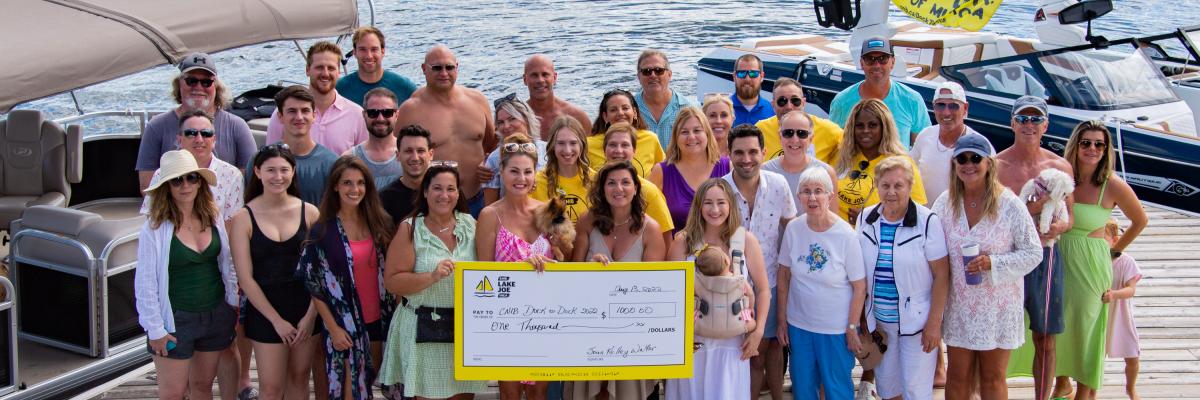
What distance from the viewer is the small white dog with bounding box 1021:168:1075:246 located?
4.97 meters

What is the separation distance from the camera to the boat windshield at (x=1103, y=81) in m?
10.3

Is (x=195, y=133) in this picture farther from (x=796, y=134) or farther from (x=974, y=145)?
(x=974, y=145)

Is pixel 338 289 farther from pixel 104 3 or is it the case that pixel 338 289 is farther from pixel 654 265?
pixel 104 3

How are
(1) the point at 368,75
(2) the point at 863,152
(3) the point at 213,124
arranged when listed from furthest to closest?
(1) the point at 368,75 → (3) the point at 213,124 → (2) the point at 863,152

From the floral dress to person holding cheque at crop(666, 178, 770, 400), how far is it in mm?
1442

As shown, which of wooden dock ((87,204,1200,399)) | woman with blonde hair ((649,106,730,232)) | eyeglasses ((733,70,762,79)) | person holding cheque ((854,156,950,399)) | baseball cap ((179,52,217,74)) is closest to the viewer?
person holding cheque ((854,156,950,399))

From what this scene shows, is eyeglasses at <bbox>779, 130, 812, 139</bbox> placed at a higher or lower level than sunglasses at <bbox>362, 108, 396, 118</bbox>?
lower

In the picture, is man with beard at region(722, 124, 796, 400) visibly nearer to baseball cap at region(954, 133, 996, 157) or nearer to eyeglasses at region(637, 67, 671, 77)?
baseball cap at region(954, 133, 996, 157)

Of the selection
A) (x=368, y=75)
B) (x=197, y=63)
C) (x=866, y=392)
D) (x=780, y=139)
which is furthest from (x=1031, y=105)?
(x=197, y=63)

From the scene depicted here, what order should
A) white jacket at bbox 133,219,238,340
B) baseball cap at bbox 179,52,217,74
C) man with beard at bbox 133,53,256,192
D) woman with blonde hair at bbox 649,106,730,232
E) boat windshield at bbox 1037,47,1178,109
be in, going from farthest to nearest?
1. boat windshield at bbox 1037,47,1178,109
2. baseball cap at bbox 179,52,217,74
3. man with beard at bbox 133,53,256,192
4. woman with blonde hair at bbox 649,106,730,232
5. white jacket at bbox 133,219,238,340

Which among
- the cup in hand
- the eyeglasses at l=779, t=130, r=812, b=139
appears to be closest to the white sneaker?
the cup in hand

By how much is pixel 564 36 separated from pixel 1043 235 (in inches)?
874

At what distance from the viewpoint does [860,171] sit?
5.59 metres

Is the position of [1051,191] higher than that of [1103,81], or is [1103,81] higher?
[1103,81]
